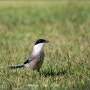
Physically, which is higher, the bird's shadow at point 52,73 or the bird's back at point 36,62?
the bird's back at point 36,62

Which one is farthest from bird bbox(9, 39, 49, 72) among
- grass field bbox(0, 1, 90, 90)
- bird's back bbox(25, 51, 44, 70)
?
grass field bbox(0, 1, 90, 90)

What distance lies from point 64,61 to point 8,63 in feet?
4.69

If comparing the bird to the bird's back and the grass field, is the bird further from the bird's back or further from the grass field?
the grass field

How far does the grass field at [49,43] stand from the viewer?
1053cm

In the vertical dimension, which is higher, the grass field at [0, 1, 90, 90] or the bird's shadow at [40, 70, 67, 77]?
the grass field at [0, 1, 90, 90]

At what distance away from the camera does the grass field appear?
10.5m

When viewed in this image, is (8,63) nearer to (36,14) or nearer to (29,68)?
(29,68)

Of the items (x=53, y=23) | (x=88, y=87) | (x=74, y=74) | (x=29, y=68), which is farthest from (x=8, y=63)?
(x=53, y=23)

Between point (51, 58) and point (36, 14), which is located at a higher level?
point (36, 14)

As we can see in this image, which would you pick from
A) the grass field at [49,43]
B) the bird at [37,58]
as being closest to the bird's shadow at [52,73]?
the grass field at [49,43]

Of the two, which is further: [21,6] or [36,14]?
[21,6]

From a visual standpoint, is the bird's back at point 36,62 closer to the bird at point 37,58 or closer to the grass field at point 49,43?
the bird at point 37,58

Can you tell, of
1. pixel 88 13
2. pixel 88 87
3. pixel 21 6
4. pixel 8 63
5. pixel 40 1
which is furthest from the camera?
pixel 40 1

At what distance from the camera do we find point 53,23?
864 inches
